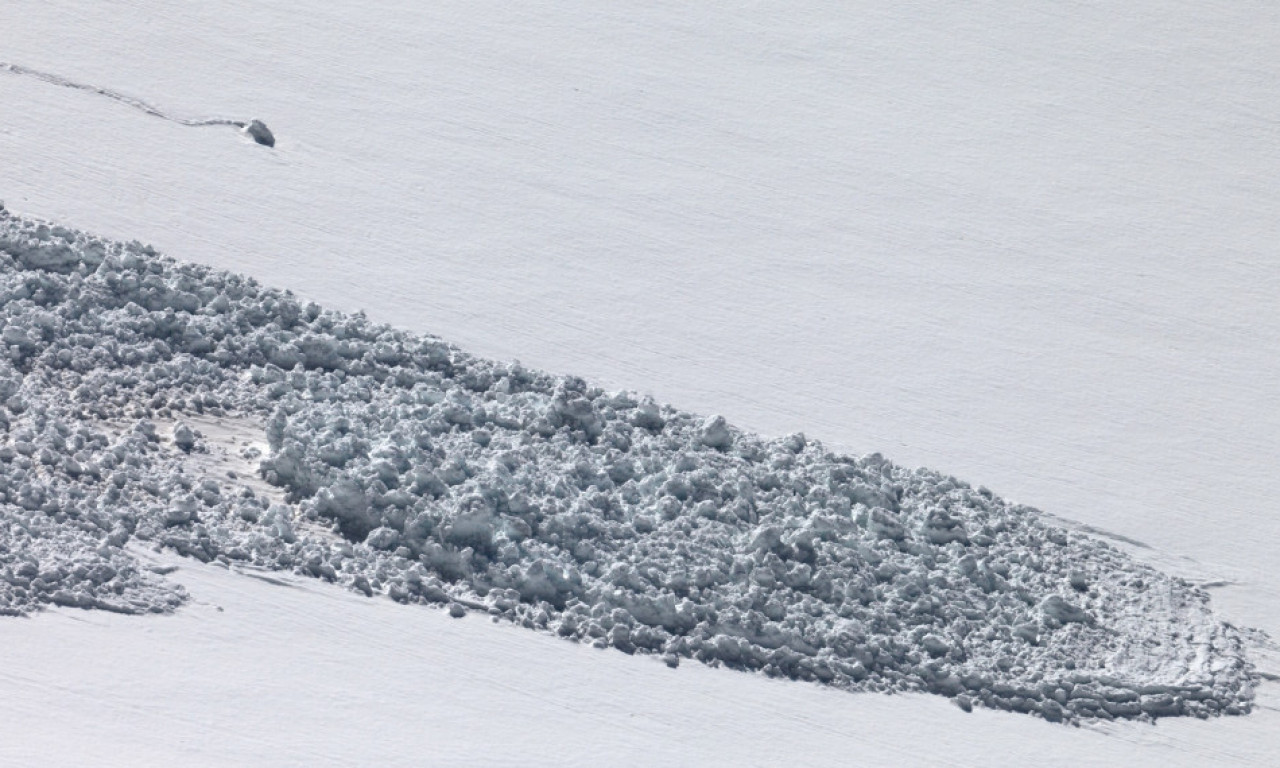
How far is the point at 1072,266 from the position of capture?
7930 mm

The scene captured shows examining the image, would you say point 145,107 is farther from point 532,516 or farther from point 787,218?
point 532,516

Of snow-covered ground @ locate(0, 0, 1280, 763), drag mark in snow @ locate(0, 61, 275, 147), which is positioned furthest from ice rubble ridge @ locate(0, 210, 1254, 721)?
drag mark in snow @ locate(0, 61, 275, 147)

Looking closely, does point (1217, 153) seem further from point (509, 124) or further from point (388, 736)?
point (388, 736)

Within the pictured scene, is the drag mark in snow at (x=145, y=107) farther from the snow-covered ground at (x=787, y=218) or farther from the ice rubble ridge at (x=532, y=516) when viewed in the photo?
the ice rubble ridge at (x=532, y=516)

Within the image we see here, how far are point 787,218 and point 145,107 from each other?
307 cm

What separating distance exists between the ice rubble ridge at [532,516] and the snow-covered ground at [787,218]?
17 cm

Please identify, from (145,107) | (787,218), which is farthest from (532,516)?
(145,107)

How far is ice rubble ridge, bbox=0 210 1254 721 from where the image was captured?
4.99 m

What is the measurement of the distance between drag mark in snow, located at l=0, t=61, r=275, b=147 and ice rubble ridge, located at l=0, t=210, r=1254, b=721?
1.86 meters

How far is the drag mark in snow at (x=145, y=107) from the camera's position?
7.91m

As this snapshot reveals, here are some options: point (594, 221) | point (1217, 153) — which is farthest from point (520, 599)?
point (1217, 153)

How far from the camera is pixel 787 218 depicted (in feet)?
26.2

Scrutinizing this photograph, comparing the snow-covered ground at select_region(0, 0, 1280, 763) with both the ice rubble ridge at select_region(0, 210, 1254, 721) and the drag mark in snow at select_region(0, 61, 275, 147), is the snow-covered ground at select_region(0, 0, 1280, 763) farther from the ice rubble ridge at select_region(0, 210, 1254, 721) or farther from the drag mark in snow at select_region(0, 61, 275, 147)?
the ice rubble ridge at select_region(0, 210, 1254, 721)

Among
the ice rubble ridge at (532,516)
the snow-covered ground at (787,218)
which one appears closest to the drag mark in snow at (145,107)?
the snow-covered ground at (787,218)
